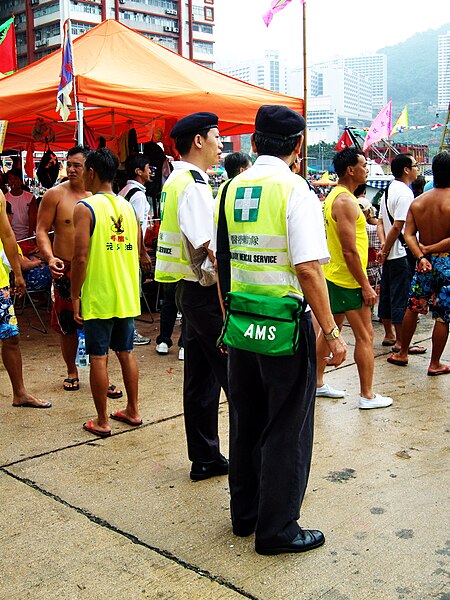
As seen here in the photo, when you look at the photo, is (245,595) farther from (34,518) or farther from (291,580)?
(34,518)

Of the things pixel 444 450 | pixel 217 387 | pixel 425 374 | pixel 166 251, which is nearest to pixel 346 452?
pixel 444 450

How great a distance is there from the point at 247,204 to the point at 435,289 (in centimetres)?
329

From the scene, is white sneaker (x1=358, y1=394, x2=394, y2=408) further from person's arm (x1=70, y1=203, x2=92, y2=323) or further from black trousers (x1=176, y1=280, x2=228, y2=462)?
person's arm (x1=70, y1=203, x2=92, y2=323)

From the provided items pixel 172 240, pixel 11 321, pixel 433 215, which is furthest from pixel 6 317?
pixel 433 215

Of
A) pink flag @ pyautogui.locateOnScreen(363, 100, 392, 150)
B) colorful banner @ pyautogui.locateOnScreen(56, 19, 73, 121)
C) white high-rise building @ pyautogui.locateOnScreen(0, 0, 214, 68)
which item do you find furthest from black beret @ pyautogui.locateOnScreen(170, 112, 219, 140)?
white high-rise building @ pyautogui.locateOnScreen(0, 0, 214, 68)

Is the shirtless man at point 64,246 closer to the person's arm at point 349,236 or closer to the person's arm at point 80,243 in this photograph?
the person's arm at point 80,243

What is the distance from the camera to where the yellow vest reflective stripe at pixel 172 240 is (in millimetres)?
3652

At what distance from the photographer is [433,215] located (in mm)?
5551

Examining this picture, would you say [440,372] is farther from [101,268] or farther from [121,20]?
[121,20]

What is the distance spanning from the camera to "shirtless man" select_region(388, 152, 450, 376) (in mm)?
5508

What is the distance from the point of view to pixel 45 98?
7.12 meters

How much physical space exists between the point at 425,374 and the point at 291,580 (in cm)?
354

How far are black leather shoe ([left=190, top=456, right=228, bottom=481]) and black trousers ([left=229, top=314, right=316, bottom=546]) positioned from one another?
2.54ft

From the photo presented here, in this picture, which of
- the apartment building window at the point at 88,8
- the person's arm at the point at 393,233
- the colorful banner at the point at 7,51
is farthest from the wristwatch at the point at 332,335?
the apartment building window at the point at 88,8
